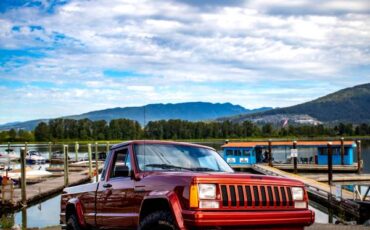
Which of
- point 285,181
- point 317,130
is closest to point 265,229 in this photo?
point 285,181

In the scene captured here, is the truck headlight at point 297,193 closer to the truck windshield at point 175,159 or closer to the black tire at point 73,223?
the truck windshield at point 175,159

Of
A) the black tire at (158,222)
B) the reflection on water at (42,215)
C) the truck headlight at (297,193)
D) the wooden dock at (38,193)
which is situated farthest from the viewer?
the wooden dock at (38,193)

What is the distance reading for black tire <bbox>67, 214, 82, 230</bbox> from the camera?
9.87m

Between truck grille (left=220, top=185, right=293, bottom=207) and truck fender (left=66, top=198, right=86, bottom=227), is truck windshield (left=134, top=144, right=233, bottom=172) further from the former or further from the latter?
truck fender (left=66, top=198, right=86, bottom=227)

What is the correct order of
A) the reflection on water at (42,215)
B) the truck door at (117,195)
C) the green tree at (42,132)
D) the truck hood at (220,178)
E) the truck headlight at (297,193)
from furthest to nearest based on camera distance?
the green tree at (42,132) < the reflection on water at (42,215) < the truck door at (117,195) < the truck headlight at (297,193) < the truck hood at (220,178)

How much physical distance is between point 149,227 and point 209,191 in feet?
3.52

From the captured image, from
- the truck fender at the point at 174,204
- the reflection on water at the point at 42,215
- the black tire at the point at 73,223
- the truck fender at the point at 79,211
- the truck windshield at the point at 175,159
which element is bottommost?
the reflection on water at the point at 42,215

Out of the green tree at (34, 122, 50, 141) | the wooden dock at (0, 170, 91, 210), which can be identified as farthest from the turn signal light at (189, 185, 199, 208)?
the green tree at (34, 122, 50, 141)

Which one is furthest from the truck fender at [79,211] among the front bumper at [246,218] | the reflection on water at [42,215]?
the reflection on water at [42,215]

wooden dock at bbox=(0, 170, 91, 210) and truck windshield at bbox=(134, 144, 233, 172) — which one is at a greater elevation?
truck windshield at bbox=(134, 144, 233, 172)

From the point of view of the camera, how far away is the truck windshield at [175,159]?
798 centimetres

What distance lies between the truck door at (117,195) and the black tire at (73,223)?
1.04 m

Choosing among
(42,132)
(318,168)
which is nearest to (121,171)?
(318,168)

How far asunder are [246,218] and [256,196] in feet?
1.14
